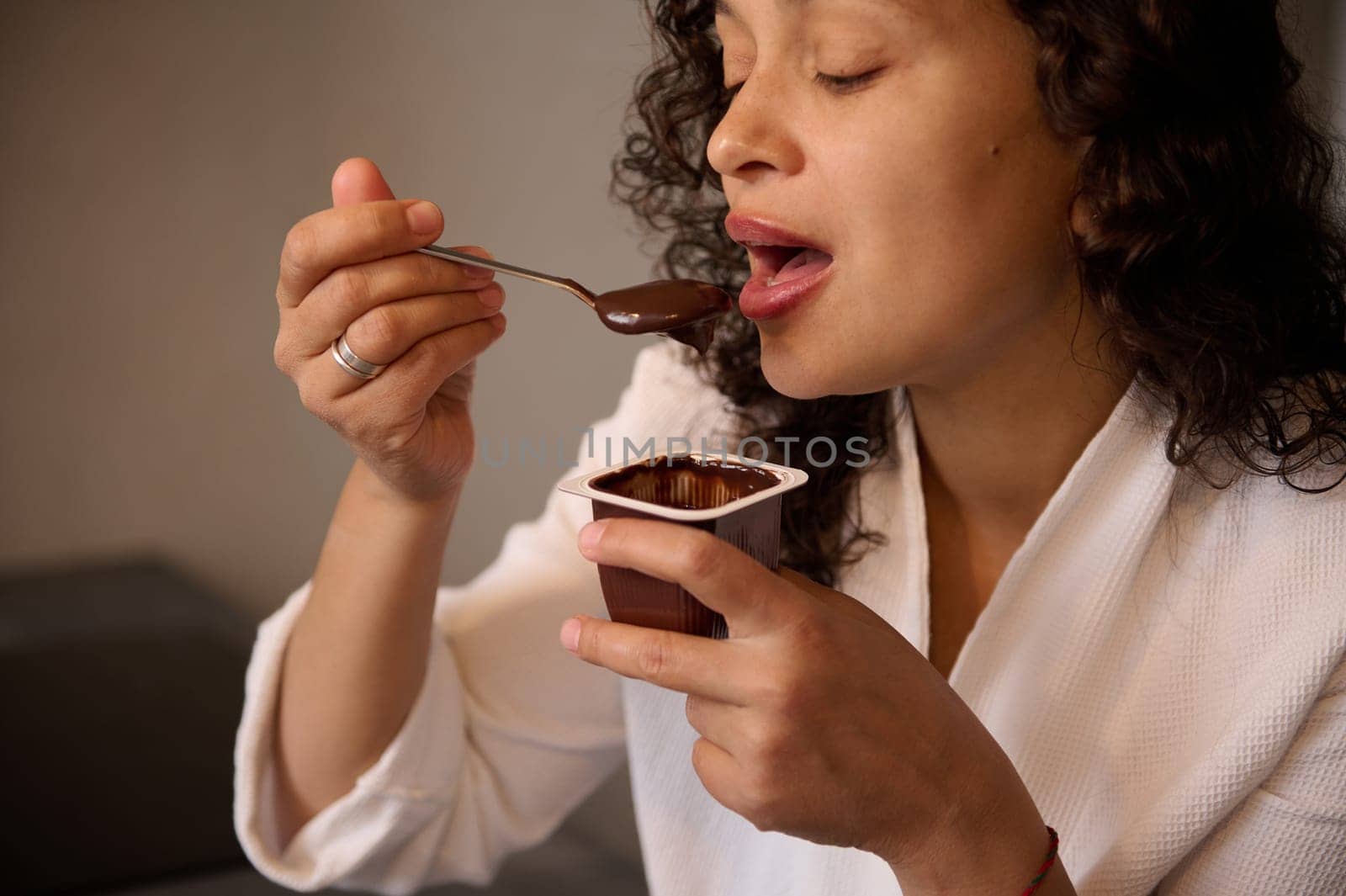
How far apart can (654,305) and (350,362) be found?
0.28 meters

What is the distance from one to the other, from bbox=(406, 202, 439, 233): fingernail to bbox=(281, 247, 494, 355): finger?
29 millimetres

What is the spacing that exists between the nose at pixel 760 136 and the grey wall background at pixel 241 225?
123 centimetres

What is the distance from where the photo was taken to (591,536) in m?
0.77

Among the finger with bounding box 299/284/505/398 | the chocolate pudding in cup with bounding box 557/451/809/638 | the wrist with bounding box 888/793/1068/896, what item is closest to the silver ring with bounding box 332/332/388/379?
the finger with bounding box 299/284/505/398

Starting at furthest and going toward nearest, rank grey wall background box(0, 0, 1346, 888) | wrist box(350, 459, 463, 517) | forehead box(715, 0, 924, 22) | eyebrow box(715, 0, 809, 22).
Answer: grey wall background box(0, 0, 1346, 888)
wrist box(350, 459, 463, 517)
eyebrow box(715, 0, 809, 22)
forehead box(715, 0, 924, 22)

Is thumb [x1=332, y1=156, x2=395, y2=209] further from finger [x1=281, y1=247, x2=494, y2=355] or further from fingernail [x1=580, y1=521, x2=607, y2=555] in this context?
fingernail [x1=580, y1=521, x2=607, y2=555]

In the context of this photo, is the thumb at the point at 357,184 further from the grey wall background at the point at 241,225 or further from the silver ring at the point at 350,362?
the grey wall background at the point at 241,225

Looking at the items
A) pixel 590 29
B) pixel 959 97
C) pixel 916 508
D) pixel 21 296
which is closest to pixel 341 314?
pixel 959 97

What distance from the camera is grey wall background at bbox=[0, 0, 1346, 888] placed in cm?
236

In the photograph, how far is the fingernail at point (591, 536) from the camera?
761mm

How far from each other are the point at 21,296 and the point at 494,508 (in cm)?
113

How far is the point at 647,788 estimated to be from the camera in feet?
4.70

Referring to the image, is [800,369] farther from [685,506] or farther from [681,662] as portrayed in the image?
[681,662]

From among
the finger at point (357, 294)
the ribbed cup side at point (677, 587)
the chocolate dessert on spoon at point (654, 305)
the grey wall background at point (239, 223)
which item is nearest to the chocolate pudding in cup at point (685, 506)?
the ribbed cup side at point (677, 587)
